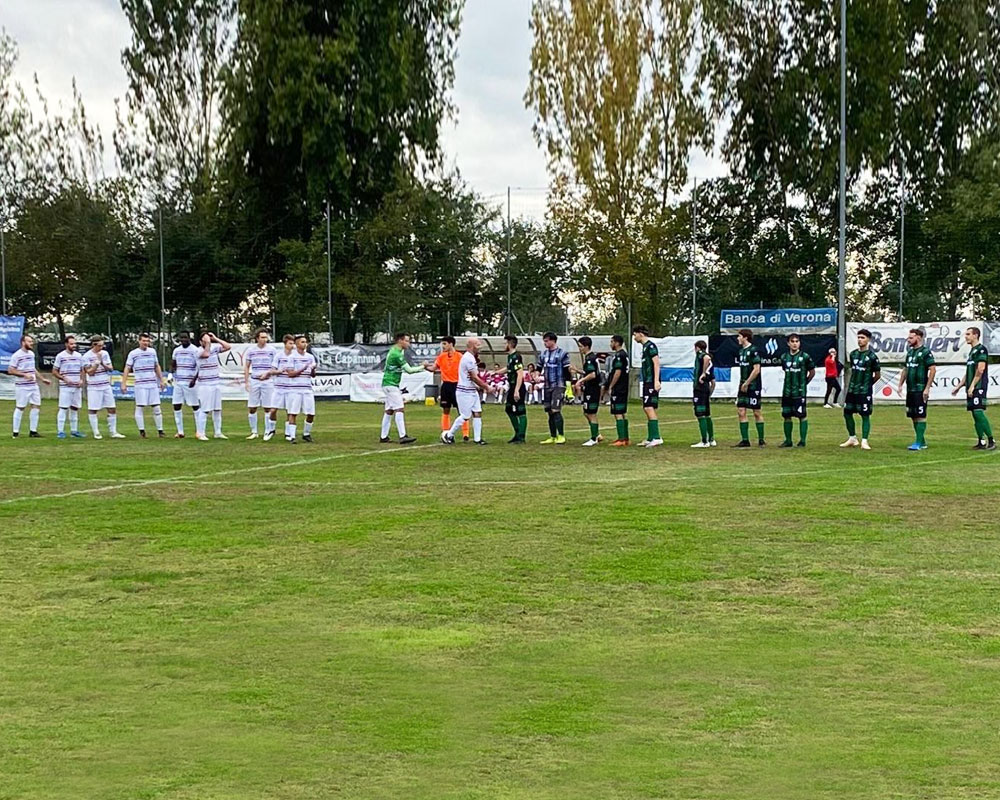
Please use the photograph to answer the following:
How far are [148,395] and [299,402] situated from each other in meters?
3.48

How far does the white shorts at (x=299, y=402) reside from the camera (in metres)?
25.5

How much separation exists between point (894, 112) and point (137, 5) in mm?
29641

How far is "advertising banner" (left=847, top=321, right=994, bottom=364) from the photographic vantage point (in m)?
40.5

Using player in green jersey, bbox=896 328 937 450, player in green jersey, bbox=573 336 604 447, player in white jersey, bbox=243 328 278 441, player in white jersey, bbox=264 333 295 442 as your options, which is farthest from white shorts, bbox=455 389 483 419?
player in green jersey, bbox=896 328 937 450

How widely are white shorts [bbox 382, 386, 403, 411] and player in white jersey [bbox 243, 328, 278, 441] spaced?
8.21ft

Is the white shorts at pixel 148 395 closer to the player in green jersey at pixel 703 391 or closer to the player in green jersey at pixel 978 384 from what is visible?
the player in green jersey at pixel 703 391

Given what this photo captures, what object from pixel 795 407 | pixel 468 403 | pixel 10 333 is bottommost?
pixel 795 407

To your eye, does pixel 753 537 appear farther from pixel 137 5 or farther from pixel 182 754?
pixel 137 5

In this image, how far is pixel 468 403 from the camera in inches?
982

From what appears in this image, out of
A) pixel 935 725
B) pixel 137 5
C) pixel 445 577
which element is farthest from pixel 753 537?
pixel 137 5

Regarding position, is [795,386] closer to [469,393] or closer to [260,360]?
[469,393]

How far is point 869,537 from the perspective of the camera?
12.6 metres

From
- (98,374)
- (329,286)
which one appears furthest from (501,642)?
(329,286)

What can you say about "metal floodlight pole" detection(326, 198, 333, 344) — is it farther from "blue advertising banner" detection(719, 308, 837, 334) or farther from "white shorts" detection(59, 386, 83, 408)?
Result: "white shorts" detection(59, 386, 83, 408)
